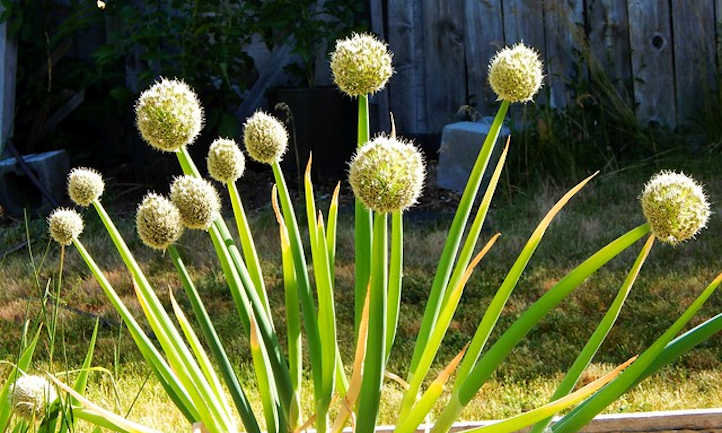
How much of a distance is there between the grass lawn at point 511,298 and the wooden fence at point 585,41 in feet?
2.73

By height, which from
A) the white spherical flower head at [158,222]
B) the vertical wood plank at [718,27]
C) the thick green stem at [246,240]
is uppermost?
the vertical wood plank at [718,27]

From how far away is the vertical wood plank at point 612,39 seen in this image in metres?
5.41

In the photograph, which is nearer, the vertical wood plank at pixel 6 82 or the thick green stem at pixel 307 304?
the thick green stem at pixel 307 304

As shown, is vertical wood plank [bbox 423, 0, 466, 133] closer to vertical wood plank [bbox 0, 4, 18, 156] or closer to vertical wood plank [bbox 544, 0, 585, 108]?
vertical wood plank [bbox 544, 0, 585, 108]

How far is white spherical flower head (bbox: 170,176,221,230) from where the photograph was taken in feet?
4.17

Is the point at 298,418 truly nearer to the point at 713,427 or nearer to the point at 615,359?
the point at 713,427

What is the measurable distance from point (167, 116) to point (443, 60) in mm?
4584

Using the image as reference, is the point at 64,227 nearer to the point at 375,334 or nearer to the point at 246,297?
the point at 246,297

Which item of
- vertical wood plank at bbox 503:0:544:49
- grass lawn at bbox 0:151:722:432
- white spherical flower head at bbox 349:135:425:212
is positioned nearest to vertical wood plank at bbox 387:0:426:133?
vertical wood plank at bbox 503:0:544:49

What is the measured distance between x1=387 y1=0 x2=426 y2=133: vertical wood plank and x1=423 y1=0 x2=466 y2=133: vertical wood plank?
0.18 ft

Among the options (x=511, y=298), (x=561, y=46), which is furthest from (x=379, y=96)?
(x=511, y=298)

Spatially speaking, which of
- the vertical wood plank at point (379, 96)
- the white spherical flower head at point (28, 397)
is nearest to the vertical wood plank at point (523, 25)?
the vertical wood plank at point (379, 96)

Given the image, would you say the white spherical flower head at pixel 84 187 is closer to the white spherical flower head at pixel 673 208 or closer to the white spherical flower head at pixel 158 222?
the white spherical flower head at pixel 158 222

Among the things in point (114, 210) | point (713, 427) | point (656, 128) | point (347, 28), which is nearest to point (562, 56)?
point (656, 128)
